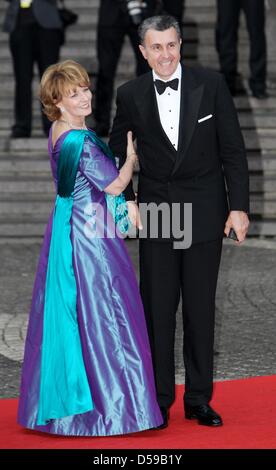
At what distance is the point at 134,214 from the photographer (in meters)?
6.52

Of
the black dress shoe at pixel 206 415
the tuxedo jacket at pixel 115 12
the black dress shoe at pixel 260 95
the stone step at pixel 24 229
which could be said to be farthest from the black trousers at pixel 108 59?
the black dress shoe at pixel 206 415

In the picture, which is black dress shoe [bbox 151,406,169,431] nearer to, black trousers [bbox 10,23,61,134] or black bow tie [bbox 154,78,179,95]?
black bow tie [bbox 154,78,179,95]

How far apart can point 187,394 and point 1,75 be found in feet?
30.4

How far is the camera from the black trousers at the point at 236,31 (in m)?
13.7

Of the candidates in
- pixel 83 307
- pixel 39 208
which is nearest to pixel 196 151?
pixel 83 307

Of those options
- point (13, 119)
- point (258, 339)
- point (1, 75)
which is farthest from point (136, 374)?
point (1, 75)

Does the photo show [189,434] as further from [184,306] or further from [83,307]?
[83,307]

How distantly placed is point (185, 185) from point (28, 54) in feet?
23.9

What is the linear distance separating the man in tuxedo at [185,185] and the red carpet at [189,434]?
122 mm

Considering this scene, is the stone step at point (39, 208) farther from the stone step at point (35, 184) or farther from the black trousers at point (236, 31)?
the black trousers at point (236, 31)

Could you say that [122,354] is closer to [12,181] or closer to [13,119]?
[12,181]

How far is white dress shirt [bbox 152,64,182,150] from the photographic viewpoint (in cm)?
646

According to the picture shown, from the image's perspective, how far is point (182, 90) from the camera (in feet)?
21.2

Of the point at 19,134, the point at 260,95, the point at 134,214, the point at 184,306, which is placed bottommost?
the point at 19,134
